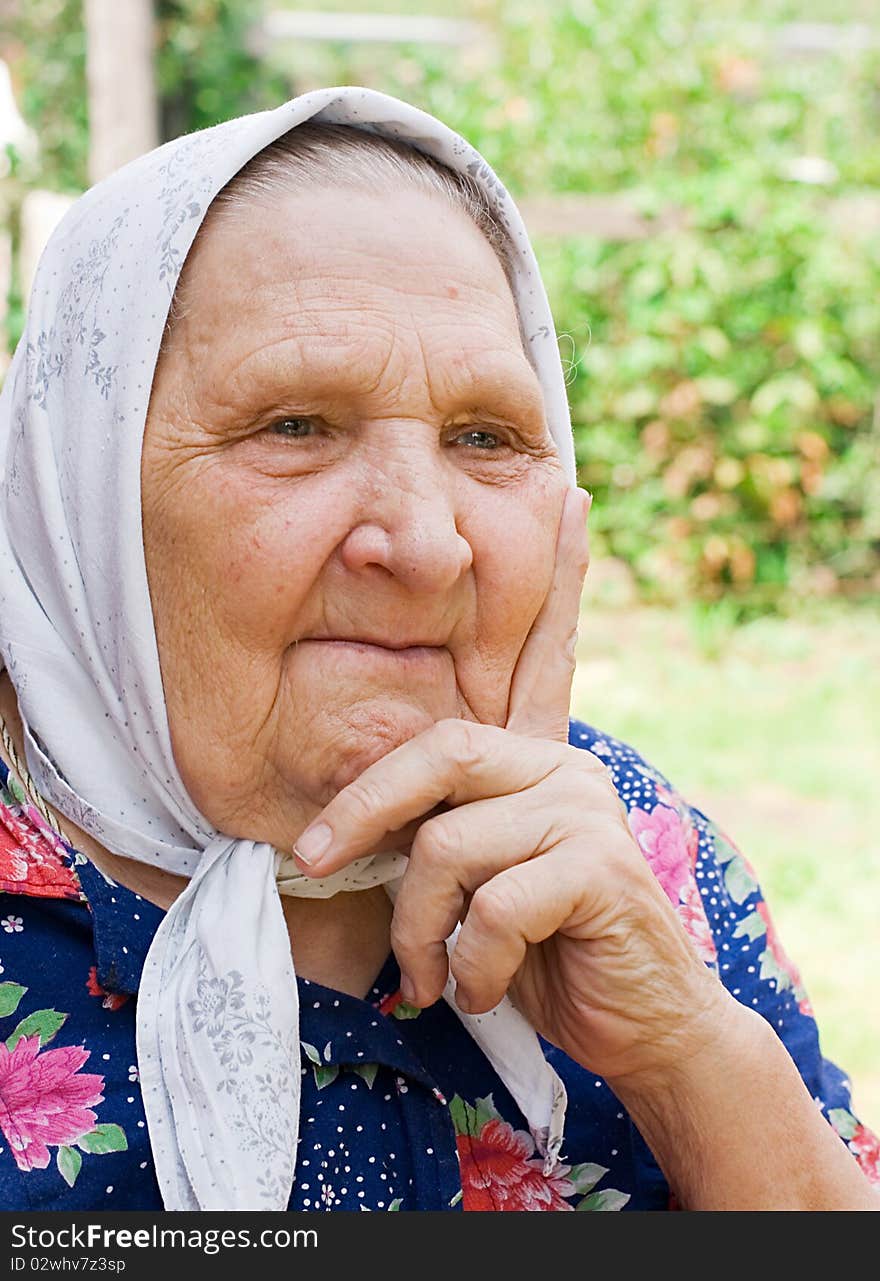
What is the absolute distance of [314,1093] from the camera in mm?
1738

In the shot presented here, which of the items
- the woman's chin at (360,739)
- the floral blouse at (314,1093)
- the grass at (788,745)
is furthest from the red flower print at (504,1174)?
the grass at (788,745)

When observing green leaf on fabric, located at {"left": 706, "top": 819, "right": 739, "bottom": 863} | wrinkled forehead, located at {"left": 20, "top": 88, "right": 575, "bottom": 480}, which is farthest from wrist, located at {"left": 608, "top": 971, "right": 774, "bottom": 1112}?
wrinkled forehead, located at {"left": 20, "top": 88, "right": 575, "bottom": 480}

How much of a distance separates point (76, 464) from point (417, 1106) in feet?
2.84

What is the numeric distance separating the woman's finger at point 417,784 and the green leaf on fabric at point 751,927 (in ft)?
1.88

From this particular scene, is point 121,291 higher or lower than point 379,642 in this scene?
higher

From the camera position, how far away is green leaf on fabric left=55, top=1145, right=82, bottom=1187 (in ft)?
5.21

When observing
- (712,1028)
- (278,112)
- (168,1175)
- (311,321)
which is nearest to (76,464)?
(311,321)

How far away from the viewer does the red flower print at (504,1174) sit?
1.80 meters

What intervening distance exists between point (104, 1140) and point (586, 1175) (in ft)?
2.09

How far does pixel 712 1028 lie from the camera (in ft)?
5.74

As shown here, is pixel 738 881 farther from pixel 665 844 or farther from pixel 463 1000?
pixel 463 1000

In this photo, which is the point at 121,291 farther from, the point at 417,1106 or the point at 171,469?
the point at 417,1106

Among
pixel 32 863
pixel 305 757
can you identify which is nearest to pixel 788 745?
pixel 305 757

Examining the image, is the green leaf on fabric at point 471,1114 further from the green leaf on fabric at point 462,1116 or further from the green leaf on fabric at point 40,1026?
the green leaf on fabric at point 40,1026
